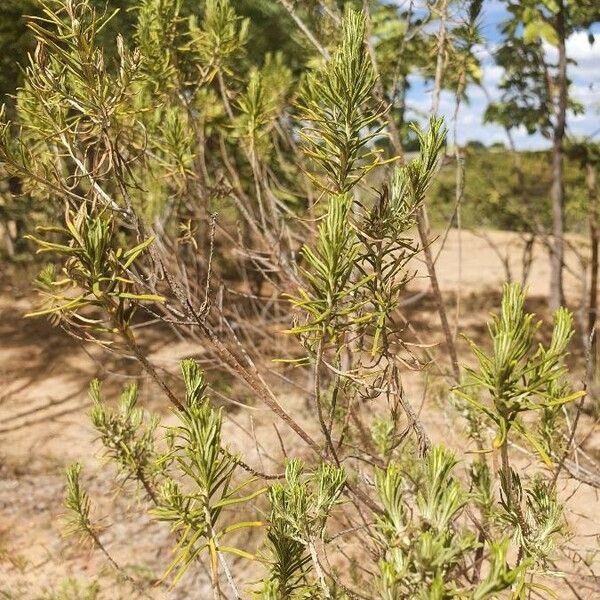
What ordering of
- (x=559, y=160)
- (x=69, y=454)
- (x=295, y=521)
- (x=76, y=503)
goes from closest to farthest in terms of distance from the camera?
(x=295, y=521) < (x=76, y=503) < (x=69, y=454) < (x=559, y=160)

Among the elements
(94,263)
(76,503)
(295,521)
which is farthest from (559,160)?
(94,263)

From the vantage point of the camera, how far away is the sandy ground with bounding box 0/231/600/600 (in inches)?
143

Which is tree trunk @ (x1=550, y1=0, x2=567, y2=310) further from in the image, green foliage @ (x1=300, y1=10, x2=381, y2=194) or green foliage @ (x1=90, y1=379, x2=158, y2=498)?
green foliage @ (x1=90, y1=379, x2=158, y2=498)

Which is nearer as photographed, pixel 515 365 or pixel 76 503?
pixel 515 365

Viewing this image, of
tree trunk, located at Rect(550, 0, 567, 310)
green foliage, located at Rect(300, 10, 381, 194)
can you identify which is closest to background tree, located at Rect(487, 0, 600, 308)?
tree trunk, located at Rect(550, 0, 567, 310)

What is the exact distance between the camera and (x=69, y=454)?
517 centimetres

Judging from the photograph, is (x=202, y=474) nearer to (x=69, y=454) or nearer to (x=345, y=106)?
(x=345, y=106)

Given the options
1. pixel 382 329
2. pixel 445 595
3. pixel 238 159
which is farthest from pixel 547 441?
pixel 238 159

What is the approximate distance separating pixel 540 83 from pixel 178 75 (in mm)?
4305

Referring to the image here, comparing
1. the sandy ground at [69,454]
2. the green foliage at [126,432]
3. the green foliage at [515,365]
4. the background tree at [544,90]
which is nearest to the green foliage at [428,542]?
the green foliage at [515,365]

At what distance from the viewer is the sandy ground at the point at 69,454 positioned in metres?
3.64

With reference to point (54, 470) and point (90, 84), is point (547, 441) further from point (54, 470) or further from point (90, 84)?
point (54, 470)

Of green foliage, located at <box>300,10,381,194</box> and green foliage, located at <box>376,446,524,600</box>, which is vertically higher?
green foliage, located at <box>300,10,381,194</box>

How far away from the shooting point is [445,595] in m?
0.83
